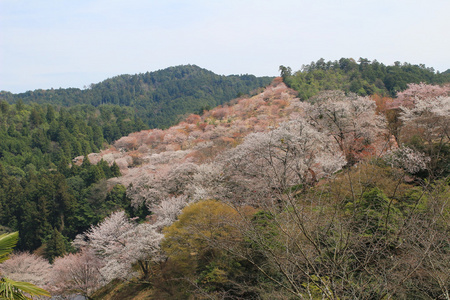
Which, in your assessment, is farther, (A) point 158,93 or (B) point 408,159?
(A) point 158,93

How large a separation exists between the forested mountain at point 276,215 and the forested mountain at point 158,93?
68229 mm

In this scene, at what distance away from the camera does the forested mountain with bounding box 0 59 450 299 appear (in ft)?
12.0

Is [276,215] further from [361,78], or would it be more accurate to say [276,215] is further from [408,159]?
[361,78]

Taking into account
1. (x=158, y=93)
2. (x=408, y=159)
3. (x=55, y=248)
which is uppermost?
(x=158, y=93)

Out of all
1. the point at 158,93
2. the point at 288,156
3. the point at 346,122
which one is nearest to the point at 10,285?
the point at 288,156

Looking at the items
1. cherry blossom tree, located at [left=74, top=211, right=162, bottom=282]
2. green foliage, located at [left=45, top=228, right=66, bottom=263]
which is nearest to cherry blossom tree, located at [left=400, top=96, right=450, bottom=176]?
Answer: cherry blossom tree, located at [left=74, top=211, right=162, bottom=282]

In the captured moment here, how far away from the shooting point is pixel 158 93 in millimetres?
130875

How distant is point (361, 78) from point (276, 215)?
47.2m

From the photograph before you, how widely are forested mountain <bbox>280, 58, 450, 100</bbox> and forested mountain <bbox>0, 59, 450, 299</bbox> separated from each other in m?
11.3

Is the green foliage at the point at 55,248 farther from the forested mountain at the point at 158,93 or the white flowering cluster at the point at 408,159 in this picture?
the forested mountain at the point at 158,93

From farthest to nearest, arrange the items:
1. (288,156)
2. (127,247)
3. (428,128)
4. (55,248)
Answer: (55,248), (288,156), (428,128), (127,247)

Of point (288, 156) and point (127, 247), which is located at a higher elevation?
point (288, 156)

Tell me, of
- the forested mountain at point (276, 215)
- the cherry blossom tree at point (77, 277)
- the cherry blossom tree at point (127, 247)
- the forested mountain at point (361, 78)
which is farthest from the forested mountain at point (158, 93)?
the cherry blossom tree at point (127, 247)

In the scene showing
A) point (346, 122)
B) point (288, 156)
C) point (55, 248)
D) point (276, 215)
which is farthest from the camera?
point (55, 248)
